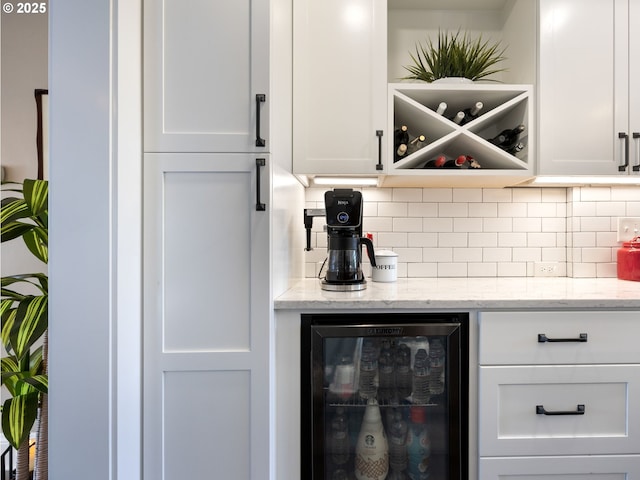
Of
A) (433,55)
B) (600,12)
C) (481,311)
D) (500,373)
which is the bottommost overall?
(500,373)

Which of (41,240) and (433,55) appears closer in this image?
(41,240)

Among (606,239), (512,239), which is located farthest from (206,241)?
(606,239)

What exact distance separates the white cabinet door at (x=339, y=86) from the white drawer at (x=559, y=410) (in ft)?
3.26

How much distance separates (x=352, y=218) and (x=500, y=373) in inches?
31.1

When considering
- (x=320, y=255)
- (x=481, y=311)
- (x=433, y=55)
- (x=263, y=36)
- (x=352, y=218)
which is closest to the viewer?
(x=263, y=36)

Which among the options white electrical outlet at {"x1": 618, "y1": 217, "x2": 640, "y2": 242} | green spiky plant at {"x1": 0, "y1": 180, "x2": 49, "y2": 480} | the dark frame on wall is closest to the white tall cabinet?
green spiky plant at {"x1": 0, "y1": 180, "x2": 49, "y2": 480}

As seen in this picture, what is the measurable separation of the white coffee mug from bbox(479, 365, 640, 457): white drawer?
24.2 inches

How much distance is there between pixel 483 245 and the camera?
1.88 metres

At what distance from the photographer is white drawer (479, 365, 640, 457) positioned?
4.07 feet

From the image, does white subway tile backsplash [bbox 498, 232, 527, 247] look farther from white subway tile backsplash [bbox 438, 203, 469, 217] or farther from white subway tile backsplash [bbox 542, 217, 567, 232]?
white subway tile backsplash [bbox 438, 203, 469, 217]

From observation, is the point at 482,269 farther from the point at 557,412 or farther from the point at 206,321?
the point at 206,321

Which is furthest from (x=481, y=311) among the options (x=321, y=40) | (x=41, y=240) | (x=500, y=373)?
(x=41, y=240)

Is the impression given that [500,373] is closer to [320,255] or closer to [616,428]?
[616,428]

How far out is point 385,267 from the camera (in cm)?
172
